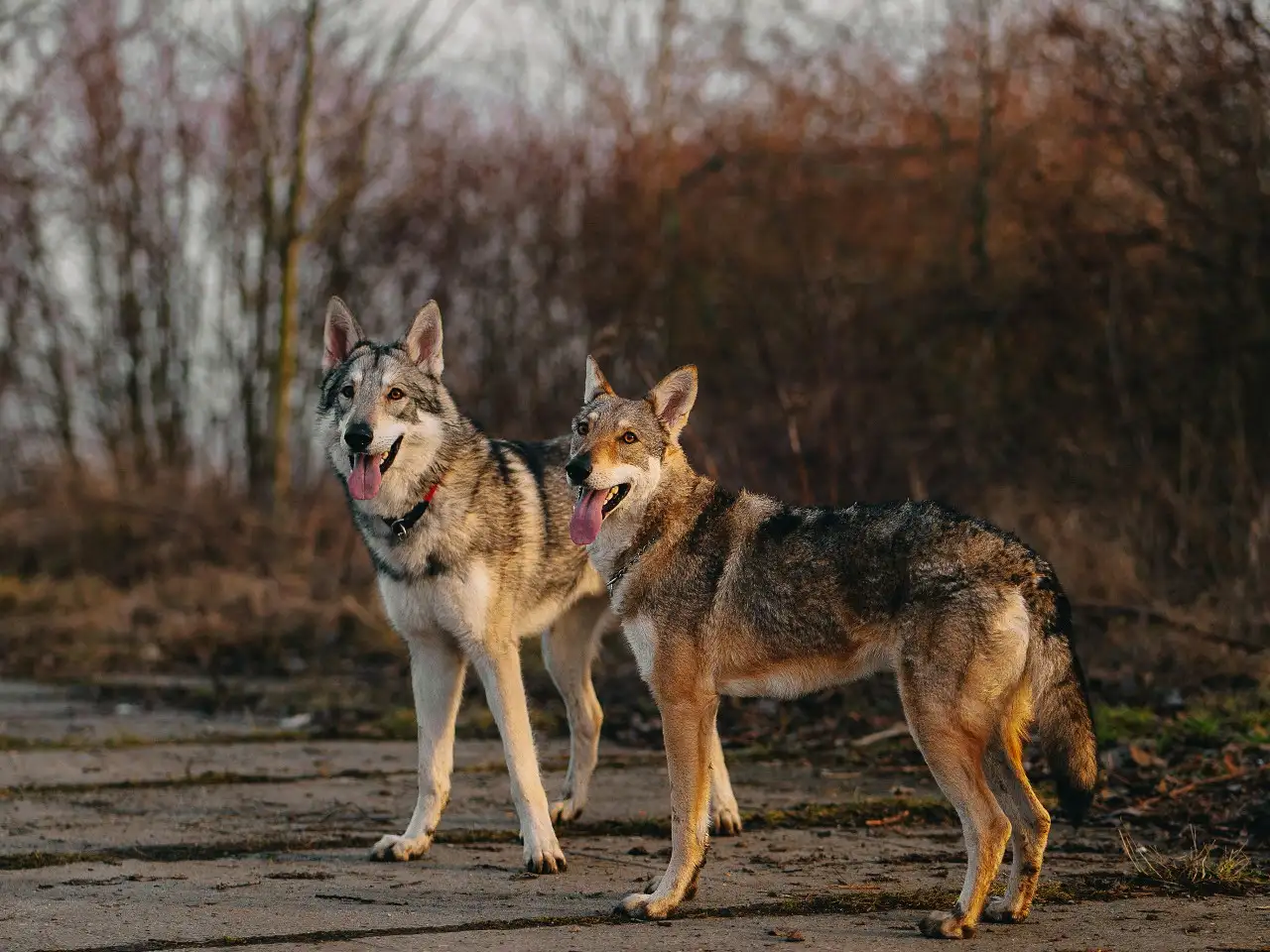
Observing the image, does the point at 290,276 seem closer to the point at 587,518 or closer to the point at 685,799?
the point at 587,518

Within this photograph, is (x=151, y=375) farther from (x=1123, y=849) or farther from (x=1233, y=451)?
(x=1123, y=849)

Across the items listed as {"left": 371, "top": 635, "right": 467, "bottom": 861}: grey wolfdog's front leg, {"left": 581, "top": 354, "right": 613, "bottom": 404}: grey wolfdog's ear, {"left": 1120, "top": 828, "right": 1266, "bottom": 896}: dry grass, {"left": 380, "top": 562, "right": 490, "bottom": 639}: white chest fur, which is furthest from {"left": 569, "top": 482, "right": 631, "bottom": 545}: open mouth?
{"left": 1120, "top": 828, "right": 1266, "bottom": 896}: dry grass

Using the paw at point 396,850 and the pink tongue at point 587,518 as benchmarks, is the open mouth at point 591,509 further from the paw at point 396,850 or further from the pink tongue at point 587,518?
the paw at point 396,850

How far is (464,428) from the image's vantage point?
755 cm

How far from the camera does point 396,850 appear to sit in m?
6.78

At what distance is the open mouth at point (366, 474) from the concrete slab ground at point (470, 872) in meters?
1.68

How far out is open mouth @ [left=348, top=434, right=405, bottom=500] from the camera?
6988mm

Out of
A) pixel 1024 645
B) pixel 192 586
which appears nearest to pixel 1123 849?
pixel 1024 645

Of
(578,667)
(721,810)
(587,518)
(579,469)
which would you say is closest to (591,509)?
(587,518)

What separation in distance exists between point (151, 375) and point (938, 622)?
19.1 meters

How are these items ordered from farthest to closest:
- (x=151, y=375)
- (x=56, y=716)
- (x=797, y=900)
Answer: (x=151, y=375) < (x=56, y=716) < (x=797, y=900)

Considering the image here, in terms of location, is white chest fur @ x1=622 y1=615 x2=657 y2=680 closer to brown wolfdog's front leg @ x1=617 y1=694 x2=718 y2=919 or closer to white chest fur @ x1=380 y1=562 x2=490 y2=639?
brown wolfdog's front leg @ x1=617 y1=694 x2=718 y2=919

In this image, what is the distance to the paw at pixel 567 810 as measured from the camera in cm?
766

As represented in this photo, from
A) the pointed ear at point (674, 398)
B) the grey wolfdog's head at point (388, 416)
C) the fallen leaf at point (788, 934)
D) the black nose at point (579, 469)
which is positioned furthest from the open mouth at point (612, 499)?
the fallen leaf at point (788, 934)
